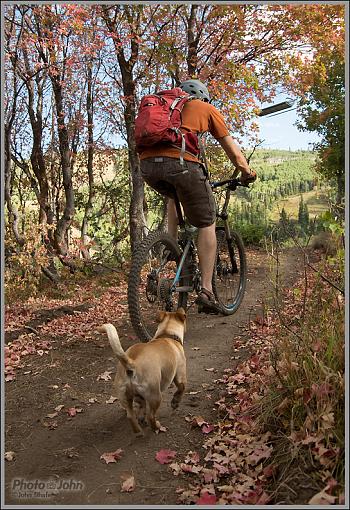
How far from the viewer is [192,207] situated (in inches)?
176

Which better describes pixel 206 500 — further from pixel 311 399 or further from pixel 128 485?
pixel 311 399

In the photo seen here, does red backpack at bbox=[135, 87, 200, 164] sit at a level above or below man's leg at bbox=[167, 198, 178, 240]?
above

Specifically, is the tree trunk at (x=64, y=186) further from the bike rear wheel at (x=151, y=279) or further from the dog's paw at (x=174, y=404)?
the dog's paw at (x=174, y=404)

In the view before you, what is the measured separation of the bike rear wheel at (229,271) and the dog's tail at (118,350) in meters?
2.90

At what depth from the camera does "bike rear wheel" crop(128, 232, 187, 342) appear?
4062 mm

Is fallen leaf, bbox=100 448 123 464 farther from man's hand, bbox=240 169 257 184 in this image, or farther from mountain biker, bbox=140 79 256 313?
man's hand, bbox=240 169 257 184

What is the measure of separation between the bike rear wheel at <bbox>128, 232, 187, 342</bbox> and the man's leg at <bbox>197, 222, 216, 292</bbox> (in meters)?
0.25

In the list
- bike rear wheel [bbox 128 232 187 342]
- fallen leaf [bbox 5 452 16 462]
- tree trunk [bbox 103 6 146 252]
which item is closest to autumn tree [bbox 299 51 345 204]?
tree trunk [bbox 103 6 146 252]

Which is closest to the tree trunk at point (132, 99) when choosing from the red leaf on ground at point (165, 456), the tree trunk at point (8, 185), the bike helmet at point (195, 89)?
the tree trunk at point (8, 185)

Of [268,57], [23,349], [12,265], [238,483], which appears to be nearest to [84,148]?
[12,265]

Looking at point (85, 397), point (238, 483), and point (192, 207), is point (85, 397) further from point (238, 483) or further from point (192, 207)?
point (192, 207)

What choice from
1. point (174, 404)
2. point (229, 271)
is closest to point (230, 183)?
point (229, 271)

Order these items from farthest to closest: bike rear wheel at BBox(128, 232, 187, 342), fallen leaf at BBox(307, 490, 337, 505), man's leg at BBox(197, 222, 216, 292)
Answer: man's leg at BBox(197, 222, 216, 292), bike rear wheel at BBox(128, 232, 187, 342), fallen leaf at BBox(307, 490, 337, 505)

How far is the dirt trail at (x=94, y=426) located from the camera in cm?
270
